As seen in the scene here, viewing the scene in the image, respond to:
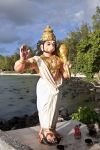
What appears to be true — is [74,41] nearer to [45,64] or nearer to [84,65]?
[84,65]

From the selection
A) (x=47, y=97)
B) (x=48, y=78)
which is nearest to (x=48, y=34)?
(x=48, y=78)

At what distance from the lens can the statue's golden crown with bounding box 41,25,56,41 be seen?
27.7 feet

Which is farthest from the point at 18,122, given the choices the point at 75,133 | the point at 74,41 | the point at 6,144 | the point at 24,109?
the point at 74,41

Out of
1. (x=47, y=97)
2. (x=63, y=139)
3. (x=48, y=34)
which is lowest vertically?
(x=63, y=139)

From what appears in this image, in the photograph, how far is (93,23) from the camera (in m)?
63.4

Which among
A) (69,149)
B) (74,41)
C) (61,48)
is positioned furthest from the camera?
(74,41)

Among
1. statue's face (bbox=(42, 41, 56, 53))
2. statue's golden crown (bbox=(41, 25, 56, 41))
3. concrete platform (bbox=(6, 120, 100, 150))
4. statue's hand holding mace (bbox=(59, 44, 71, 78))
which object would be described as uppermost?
statue's golden crown (bbox=(41, 25, 56, 41))

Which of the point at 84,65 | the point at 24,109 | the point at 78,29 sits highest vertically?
the point at 78,29

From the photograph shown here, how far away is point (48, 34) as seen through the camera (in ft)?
27.8

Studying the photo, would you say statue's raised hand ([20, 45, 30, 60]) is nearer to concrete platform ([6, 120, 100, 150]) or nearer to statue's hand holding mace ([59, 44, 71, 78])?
statue's hand holding mace ([59, 44, 71, 78])

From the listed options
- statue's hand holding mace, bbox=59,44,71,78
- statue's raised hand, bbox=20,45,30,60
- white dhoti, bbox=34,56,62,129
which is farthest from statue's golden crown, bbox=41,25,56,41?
statue's raised hand, bbox=20,45,30,60

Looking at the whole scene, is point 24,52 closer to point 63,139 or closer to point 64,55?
point 64,55

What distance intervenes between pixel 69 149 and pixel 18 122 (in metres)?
17.0

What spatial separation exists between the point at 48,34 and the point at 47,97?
157 cm
